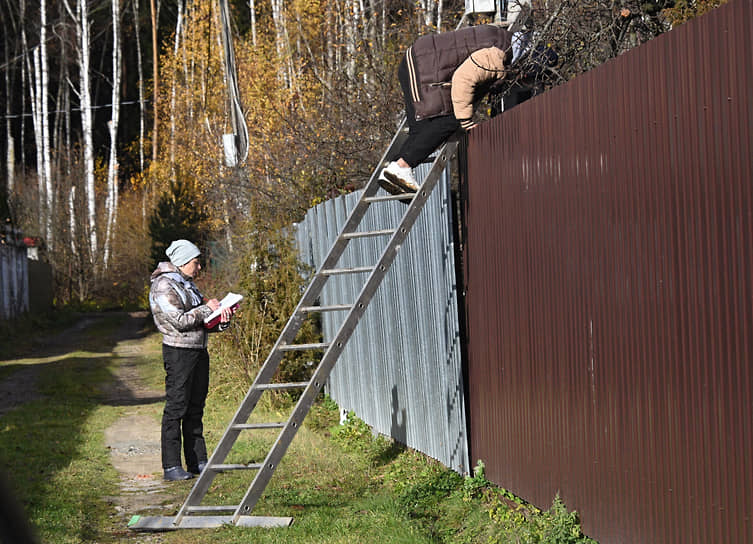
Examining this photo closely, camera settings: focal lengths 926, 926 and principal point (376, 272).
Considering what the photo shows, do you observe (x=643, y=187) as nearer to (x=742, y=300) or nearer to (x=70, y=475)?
(x=742, y=300)

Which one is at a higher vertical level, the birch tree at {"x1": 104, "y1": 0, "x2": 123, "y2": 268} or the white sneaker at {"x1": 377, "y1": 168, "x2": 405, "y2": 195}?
the birch tree at {"x1": 104, "y1": 0, "x2": 123, "y2": 268}

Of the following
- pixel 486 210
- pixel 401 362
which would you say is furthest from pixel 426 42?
pixel 401 362

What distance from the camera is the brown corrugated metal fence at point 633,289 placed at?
10.5ft

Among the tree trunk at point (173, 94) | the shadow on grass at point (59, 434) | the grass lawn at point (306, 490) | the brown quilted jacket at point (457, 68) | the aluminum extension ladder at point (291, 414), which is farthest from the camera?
the tree trunk at point (173, 94)

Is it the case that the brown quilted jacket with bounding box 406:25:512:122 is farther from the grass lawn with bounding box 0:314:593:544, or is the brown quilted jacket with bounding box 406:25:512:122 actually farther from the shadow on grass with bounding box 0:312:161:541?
the shadow on grass with bounding box 0:312:161:541

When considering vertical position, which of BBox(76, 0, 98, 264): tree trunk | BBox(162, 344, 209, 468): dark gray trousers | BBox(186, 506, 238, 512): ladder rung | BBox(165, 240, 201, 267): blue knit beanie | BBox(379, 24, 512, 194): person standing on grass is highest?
BBox(76, 0, 98, 264): tree trunk

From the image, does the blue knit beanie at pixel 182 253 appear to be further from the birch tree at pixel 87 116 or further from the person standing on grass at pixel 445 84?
the birch tree at pixel 87 116

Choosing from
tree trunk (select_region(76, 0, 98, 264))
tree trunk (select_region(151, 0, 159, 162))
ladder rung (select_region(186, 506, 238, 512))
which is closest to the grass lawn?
ladder rung (select_region(186, 506, 238, 512))

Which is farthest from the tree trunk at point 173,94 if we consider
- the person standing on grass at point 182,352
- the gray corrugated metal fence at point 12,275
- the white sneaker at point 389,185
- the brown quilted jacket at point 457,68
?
the brown quilted jacket at point 457,68

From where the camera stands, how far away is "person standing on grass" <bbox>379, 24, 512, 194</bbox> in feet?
19.6

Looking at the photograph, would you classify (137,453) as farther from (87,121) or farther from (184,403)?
(87,121)

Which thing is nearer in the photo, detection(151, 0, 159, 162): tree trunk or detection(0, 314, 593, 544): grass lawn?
detection(0, 314, 593, 544): grass lawn

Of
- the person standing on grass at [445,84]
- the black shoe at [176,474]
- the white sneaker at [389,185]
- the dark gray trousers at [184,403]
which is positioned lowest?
the black shoe at [176,474]

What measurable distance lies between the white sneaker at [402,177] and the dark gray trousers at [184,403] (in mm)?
2298
